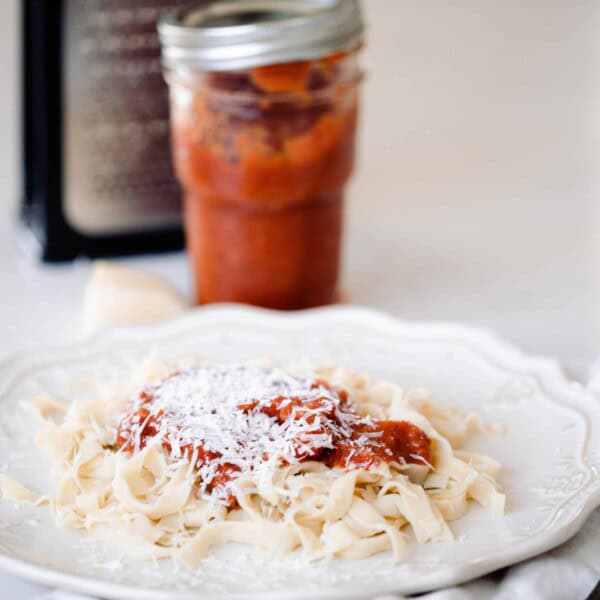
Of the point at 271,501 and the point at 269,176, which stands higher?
the point at 269,176

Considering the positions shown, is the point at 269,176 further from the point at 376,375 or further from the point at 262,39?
the point at 376,375

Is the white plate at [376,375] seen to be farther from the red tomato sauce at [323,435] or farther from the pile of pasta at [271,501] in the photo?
the red tomato sauce at [323,435]

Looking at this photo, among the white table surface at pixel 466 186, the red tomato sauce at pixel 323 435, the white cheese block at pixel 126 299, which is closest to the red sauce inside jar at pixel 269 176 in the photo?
the white cheese block at pixel 126 299

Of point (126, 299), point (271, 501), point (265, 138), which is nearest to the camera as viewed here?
point (271, 501)

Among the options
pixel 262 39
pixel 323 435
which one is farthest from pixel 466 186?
pixel 323 435

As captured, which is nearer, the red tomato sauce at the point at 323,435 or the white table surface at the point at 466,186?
the red tomato sauce at the point at 323,435

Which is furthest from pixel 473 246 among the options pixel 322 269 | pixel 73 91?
pixel 73 91

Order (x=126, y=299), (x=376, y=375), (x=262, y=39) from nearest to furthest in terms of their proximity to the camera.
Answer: (x=376, y=375) → (x=262, y=39) → (x=126, y=299)
